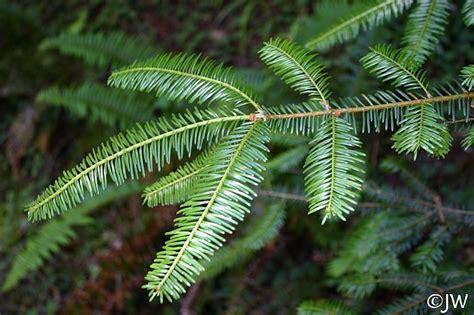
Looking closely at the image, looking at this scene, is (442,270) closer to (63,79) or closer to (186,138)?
(186,138)

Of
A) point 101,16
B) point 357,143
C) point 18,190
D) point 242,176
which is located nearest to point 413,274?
point 357,143

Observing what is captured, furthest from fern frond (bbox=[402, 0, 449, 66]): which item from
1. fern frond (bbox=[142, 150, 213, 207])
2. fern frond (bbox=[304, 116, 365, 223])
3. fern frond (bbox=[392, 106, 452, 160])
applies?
fern frond (bbox=[142, 150, 213, 207])

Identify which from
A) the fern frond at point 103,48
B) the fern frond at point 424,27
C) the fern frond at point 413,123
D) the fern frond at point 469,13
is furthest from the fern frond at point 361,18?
the fern frond at point 103,48

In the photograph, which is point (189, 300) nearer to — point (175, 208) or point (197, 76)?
point (175, 208)

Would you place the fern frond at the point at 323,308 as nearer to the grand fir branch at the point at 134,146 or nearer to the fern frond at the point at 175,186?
the fern frond at the point at 175,186

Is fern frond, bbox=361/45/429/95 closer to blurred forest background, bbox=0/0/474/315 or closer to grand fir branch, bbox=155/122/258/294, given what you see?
grand fir branch, bbox=155/122/258/294

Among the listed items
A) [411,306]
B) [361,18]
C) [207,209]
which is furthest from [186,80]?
[411,306]
